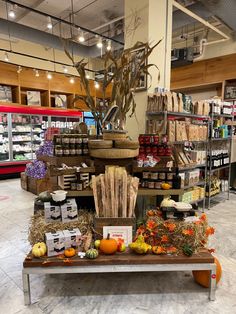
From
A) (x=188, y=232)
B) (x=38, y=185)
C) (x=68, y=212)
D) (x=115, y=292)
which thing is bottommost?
(x=115, y=292)

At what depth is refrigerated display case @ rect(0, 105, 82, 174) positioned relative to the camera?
6812 mm

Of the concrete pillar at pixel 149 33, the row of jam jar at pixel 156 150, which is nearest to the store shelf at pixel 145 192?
the row of jam jar at pixel 156 150

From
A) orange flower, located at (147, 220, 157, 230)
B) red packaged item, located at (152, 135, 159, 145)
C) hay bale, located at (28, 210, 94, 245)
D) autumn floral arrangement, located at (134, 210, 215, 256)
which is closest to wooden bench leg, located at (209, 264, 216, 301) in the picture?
autumn floral arrangement, located at (134, 210, 215, 256)

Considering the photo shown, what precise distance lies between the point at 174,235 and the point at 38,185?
3635mm

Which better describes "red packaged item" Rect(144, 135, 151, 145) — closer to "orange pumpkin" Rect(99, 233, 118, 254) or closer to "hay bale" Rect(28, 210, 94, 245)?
"hay bale" Rect(28, 210, 94, 245)

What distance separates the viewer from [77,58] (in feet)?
30.3

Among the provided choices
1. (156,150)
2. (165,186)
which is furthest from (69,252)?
(156,150)

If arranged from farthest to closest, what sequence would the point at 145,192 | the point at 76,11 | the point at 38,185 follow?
the point at 76,11, the point at 38,185, the point at 145,192

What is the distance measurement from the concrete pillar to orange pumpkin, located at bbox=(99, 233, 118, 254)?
2.02 meters

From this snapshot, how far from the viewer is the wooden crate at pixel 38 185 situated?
471 centimetres

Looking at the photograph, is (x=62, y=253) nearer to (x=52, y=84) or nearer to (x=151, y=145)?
(x=151, y=145)

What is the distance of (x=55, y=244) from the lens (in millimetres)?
1898

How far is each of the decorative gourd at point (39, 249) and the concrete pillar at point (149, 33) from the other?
86.9 inches

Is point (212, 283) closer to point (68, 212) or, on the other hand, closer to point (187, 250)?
point (187, 250)
